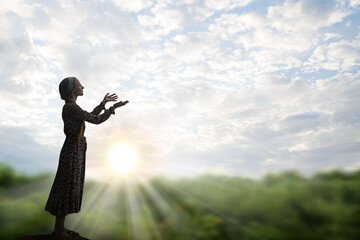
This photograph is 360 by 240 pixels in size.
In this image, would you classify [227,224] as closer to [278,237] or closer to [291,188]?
[278,237]

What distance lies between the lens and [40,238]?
17.6 ft

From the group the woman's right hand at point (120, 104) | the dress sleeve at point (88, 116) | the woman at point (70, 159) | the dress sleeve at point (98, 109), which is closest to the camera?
the woman at point (70, 159)

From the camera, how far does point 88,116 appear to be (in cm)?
573

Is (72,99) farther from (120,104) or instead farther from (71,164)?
(71,164)

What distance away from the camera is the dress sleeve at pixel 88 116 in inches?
225

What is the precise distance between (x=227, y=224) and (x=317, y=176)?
177 cm

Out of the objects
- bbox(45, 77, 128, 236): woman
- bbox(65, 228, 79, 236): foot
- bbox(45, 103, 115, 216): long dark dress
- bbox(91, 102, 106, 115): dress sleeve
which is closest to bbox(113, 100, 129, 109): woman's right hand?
bbox(45, 77, 128, 236): woman

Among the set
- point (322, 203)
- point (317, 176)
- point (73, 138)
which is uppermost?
point (73, 138)

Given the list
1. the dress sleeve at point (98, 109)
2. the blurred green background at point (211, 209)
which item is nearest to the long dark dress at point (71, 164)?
the dress sleeve at point (98, 109)

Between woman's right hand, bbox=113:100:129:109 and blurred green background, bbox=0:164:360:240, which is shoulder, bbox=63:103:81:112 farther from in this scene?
blurred green background, bbox=0:164:360:240

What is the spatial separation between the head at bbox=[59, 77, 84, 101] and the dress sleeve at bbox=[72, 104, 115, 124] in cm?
33

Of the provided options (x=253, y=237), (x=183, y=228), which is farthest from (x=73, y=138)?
(x=253, y=237)

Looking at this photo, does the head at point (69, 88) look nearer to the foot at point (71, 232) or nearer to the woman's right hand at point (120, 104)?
the woman's right hand at point (120, 104)

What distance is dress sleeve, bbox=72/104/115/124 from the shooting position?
5.71 m
